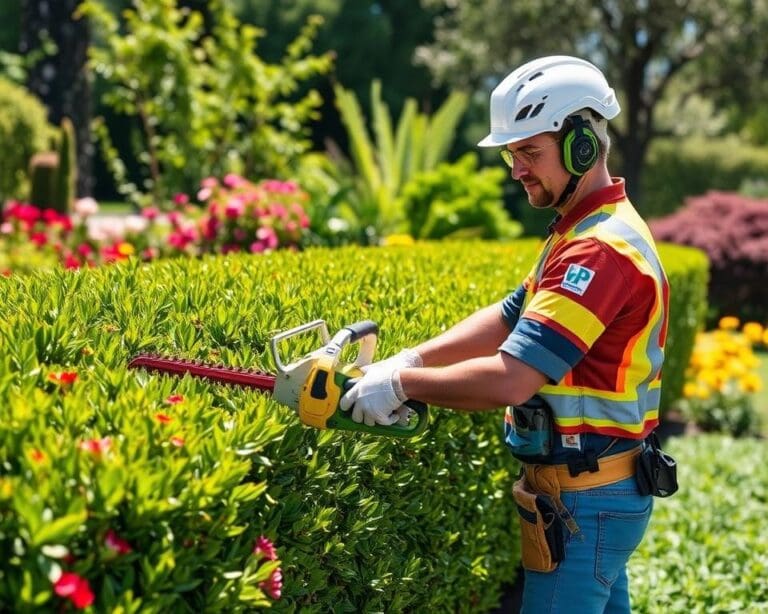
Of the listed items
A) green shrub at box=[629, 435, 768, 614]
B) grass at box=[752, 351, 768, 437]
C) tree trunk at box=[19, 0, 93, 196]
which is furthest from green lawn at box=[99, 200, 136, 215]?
green shrub at box=[629, 435, 768, 614]

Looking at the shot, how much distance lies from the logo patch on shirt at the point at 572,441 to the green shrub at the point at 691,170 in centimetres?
2805

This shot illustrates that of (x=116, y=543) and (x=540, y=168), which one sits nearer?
(x=116, y=543)

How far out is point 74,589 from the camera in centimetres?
194

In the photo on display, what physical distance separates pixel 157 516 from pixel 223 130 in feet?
33.2

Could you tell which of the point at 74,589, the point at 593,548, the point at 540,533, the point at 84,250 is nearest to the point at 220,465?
the point at 74,589

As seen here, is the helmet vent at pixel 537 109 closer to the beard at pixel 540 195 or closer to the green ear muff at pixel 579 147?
the green ear muff at pixel 579 147

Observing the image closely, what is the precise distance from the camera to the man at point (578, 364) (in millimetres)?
2854

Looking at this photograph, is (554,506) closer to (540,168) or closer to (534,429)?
(534,429)

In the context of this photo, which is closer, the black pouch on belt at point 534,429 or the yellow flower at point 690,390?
the black pouch on belt at point 534,429

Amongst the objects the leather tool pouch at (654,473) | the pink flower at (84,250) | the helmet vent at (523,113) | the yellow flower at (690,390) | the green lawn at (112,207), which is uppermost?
the helmet vent at (523,113)

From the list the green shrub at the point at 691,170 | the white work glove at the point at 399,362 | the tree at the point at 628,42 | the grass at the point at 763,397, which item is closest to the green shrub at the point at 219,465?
the white work glove at the point at 399,362

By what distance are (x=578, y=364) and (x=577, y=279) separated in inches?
12.1

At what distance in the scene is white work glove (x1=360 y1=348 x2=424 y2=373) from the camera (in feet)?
9.55

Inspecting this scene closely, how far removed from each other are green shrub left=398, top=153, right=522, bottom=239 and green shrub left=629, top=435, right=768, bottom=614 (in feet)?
14.0
